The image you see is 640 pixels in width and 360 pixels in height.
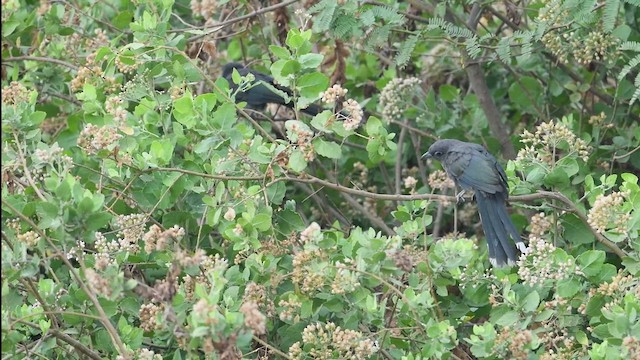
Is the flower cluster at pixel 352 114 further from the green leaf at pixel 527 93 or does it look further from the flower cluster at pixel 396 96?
the green leaf at pixel 527 93

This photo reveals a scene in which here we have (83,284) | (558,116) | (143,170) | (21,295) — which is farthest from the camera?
(558,116)

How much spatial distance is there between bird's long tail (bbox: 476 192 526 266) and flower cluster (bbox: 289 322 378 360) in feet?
4.22

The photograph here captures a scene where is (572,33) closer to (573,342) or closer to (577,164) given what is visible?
(577,164)

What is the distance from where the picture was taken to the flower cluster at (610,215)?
4387 millimetres

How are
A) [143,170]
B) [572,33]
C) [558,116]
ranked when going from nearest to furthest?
1. [143,170]
2. [572,33]
3. [558,116]

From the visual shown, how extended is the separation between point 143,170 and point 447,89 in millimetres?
3052

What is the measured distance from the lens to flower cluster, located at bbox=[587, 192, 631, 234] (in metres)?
4.39

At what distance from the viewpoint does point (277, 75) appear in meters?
4.65

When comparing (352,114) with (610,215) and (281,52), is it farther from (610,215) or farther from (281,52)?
(610,215)

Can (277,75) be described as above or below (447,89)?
above

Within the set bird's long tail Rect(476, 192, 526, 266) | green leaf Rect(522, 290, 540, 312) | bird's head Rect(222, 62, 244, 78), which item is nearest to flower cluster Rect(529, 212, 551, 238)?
bird's long tail Rect(476, 192, 526, 266)

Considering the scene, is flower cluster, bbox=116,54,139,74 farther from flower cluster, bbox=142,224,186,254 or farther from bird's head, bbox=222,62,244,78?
bird's head, bbox=222,62,244,78

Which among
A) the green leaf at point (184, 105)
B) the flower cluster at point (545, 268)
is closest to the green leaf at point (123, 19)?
the green leaf at point (184, 105)

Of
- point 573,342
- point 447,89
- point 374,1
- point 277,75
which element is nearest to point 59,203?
point 277,75
